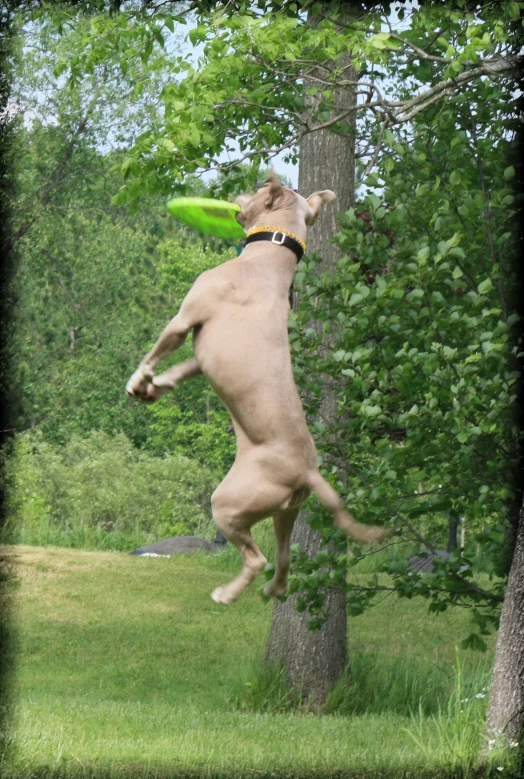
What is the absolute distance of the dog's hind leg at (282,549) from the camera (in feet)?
7.66

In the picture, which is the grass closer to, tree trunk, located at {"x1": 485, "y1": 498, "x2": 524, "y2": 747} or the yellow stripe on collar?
tree trunk, located at {"x1": 485, "y1": 498, "x2": 524, "y2": 747}

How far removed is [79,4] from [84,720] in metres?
6.05

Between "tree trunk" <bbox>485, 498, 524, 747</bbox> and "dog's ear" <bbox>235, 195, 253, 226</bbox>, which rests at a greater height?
"dog's ear" <bbox>235, 195, 253, 226</bbox>

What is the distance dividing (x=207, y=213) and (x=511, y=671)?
169 inches

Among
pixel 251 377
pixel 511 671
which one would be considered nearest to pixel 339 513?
pixel 251 377

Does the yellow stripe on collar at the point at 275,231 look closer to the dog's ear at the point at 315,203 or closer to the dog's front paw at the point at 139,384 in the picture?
the dog's ear at the point at 315,203

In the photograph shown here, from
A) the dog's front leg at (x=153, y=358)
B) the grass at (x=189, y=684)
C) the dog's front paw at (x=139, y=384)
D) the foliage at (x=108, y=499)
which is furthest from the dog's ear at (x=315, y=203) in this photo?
the foliage at (x=108, y=499)

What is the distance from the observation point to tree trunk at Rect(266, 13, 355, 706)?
27.5 ft

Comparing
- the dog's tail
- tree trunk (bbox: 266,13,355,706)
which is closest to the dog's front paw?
the dog's tail

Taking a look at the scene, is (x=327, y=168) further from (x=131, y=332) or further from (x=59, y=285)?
(x=59, y=285)

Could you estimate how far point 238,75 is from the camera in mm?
6504

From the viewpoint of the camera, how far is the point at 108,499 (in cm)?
1728

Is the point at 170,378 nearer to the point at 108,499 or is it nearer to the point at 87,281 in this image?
the point at 108,499

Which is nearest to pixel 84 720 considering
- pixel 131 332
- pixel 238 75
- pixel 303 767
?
pixel 303 767
